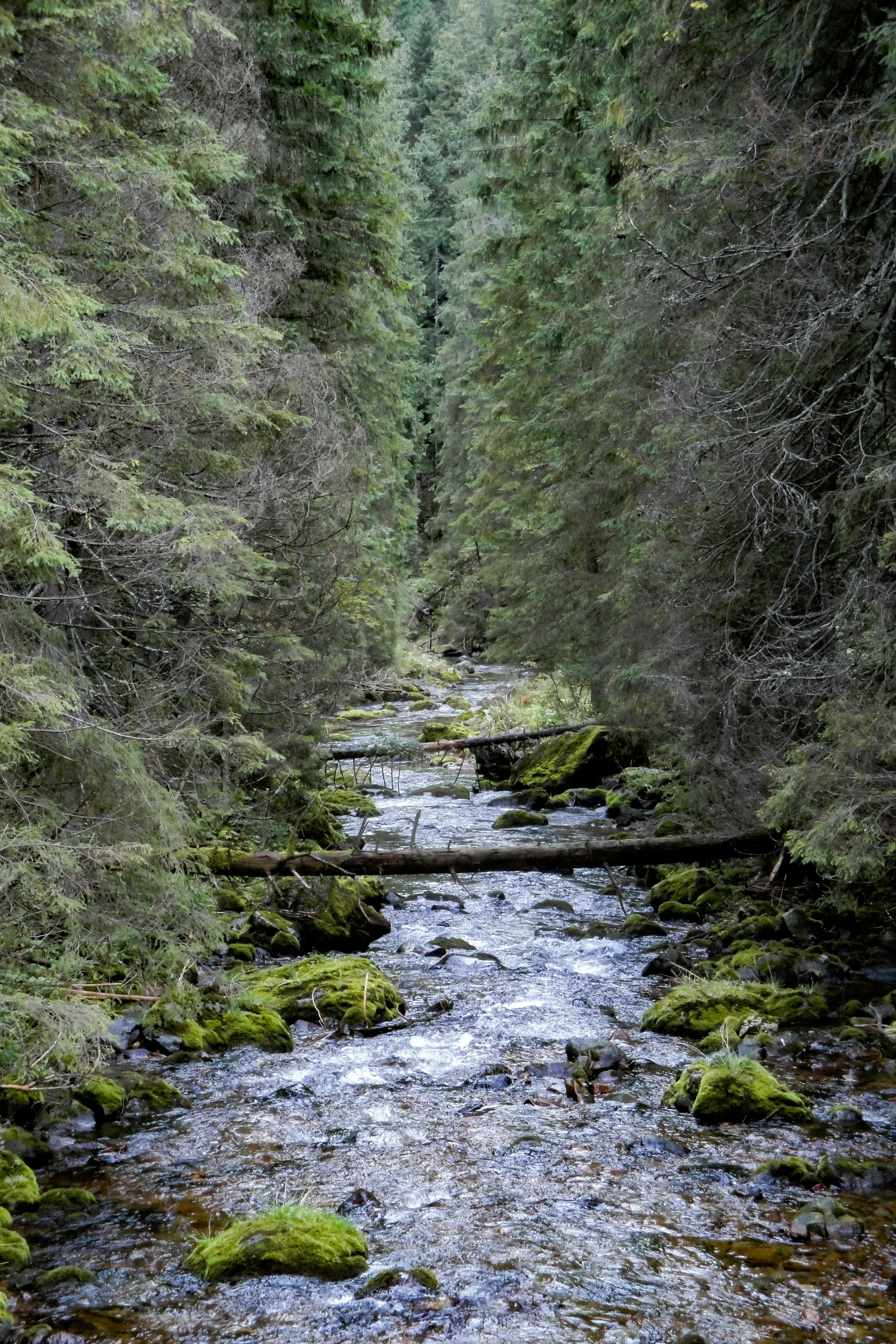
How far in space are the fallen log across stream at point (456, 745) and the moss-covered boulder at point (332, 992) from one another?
8060mm

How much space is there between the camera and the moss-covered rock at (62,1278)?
4.48 m

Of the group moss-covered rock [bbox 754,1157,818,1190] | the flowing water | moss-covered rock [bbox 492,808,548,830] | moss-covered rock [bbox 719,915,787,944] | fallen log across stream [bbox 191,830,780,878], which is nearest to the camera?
the flowing water

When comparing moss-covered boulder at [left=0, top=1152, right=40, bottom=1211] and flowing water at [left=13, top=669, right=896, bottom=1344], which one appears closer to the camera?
flowing water at [left=13, top=669, right=896, bottom=1344]

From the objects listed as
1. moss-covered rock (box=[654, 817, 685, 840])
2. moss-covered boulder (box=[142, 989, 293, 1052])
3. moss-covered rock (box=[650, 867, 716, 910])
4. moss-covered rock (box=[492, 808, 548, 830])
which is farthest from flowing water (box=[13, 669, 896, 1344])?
moss-covered rock (box=[492, 808, 548, 830])

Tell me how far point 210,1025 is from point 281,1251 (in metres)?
3.10

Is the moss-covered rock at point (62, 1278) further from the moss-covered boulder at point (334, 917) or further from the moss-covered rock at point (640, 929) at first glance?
the moss-covered rock at point (640, 929)

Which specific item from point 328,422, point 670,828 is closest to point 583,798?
point 670,828

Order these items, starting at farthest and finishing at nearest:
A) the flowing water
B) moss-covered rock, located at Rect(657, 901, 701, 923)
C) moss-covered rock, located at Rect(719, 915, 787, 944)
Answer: moss-covered rock, located at Rect(657, 901, 701, 923) → moss-covered rock, located at Rect(719, 915, 787, 944) → the flowing water

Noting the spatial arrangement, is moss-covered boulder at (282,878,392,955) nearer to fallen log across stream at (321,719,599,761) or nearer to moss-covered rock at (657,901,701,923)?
moss-covered rock at (657,901,701,923)

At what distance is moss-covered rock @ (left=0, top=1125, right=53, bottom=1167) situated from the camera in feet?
18.5

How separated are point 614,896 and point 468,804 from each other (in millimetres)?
4997

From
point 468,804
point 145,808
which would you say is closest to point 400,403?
point 468,804

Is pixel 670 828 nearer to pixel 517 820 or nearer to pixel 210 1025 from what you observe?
pixel 517 820

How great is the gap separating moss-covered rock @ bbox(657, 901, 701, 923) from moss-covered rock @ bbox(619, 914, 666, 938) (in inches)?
22.2
